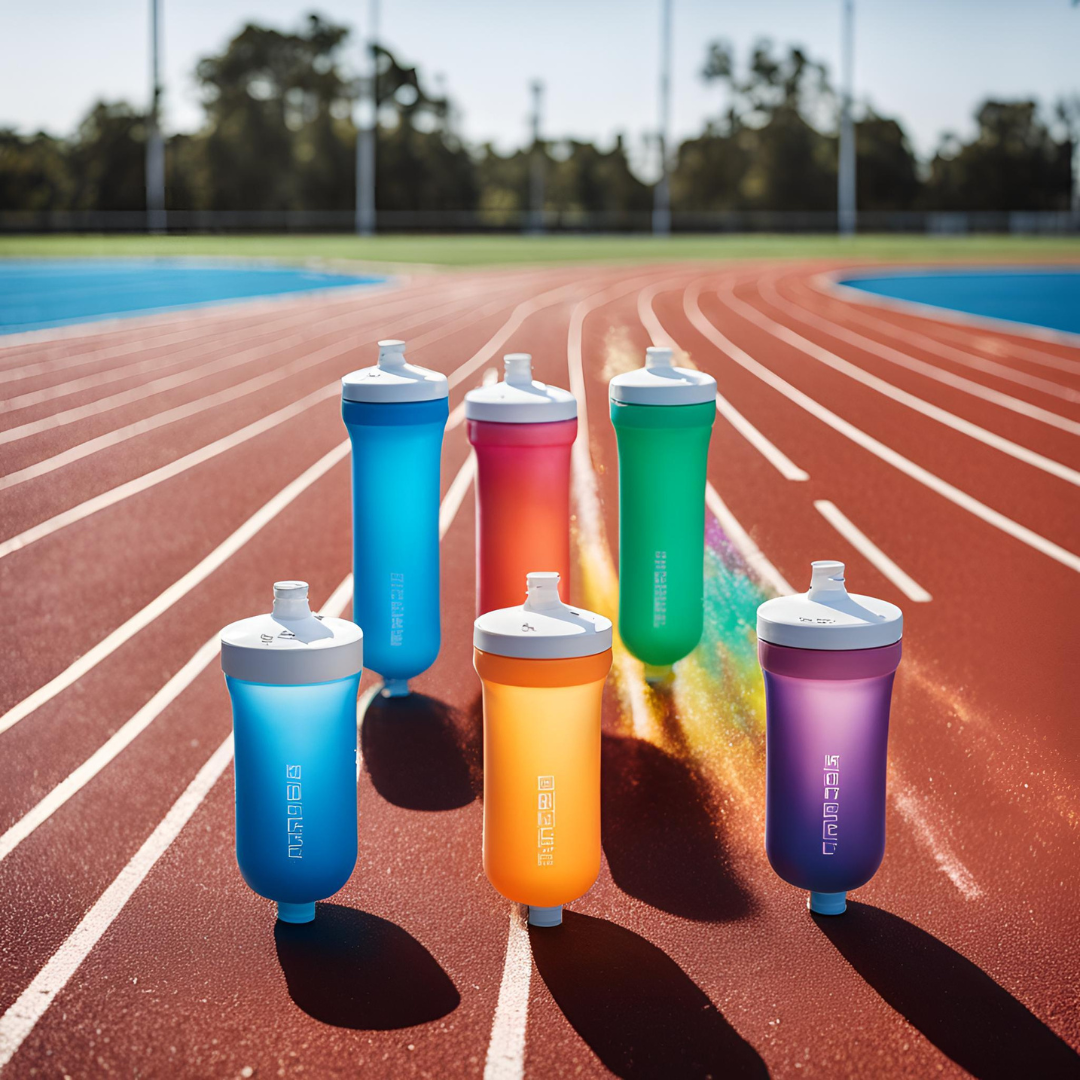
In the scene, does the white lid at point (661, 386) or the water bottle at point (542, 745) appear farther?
the white lid at point (661, 386)

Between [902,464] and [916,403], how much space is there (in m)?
3.11

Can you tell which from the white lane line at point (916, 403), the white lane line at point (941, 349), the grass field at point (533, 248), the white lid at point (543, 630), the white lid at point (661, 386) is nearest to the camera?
the white lid at point (543, 630)

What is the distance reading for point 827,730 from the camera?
148 inches

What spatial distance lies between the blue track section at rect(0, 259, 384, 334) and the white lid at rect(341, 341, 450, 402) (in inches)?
605

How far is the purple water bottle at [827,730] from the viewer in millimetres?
3676

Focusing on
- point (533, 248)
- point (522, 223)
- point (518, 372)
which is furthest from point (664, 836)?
point (522, 223)

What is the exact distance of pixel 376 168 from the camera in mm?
73688

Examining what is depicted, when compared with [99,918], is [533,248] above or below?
above

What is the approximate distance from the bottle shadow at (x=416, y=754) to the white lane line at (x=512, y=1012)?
36.0 inches

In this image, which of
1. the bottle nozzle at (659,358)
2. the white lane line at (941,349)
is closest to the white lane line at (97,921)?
the bottle nozzle at (659,358)

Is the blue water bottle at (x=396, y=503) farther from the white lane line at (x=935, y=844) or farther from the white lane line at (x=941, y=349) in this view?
the white lane line at (x=941, y=349)

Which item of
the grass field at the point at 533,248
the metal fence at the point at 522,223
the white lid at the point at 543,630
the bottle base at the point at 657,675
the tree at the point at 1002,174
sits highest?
the tree at the point at 1002,174

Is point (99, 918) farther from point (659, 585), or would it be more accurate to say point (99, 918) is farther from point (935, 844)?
point (935, 844)

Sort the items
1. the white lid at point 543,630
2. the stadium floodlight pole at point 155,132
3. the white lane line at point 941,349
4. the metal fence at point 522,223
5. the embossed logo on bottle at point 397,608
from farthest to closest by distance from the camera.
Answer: the metal fence at point 522,223
the stadium floodlight pole at point 155,132
the white lane line at point 941,349
the embossed logo on bottle at point 397,608
the white lid at point 543,630
